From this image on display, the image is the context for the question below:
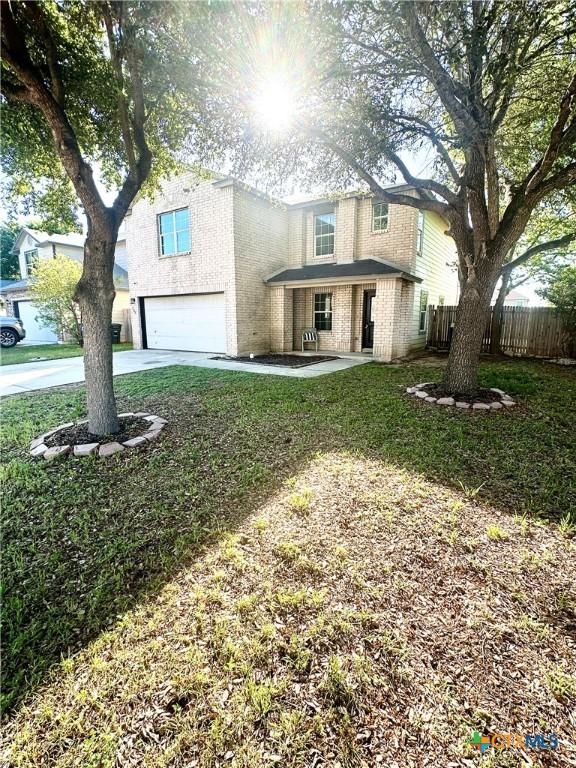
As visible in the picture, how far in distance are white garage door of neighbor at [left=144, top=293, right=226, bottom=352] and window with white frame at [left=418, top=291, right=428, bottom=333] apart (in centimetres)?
726

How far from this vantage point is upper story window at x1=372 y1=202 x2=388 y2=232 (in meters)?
12.0

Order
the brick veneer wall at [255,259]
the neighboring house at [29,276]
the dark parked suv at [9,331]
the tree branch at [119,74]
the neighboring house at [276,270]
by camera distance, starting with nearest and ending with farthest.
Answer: the tree branch at [119,74], the neighboring house at [276,270], the brick veneer wall at [255,259], the dark parked suv at [9,331], the neighboring house at [29,276]

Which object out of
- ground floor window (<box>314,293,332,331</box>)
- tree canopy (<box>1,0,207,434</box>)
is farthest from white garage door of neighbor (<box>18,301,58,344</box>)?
tree canopy (<box>1,0,207,434</box>)

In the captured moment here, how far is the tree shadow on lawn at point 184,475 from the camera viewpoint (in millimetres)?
2154

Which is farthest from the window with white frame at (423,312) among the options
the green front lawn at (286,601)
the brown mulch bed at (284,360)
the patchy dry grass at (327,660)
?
the patchy dry grass at (327,660)

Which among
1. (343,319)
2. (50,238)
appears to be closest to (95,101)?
(343,319)

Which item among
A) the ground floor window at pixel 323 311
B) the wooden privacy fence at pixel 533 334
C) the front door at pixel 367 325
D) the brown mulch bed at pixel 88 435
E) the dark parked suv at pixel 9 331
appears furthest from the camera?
the dark parked suv at pixel 9 331

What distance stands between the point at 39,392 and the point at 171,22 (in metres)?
6.43

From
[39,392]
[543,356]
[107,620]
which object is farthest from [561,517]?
[543,356]

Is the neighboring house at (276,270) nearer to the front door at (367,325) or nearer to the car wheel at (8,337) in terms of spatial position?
the front door at (367,325)

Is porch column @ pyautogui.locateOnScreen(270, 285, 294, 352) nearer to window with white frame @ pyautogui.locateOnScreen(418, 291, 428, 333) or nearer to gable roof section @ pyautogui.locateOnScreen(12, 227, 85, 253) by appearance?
window with white frame @ pyautogui.locateOnScreen(418, 291, 428, 333)

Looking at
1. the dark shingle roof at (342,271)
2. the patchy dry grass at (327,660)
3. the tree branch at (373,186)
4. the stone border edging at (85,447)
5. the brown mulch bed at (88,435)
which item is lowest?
the patchy dry grass at (327,660)

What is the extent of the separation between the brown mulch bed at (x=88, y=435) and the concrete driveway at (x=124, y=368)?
3.65 m

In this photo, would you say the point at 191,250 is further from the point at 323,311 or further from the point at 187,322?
→ the point at 323,311
